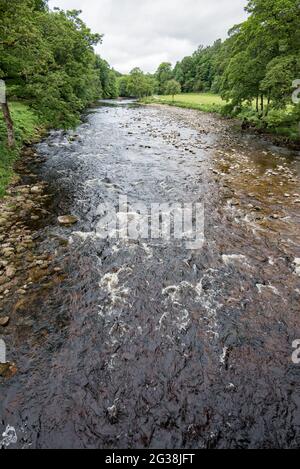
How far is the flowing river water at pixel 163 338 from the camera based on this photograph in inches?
202

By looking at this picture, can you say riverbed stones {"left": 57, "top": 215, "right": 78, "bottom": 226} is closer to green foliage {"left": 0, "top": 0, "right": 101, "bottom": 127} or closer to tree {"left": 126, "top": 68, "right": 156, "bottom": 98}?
→ green foliage {"left": 0, "top": 0, "right": 101, "bottom": 127}

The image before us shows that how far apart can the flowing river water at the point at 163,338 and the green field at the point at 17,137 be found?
3917 millimetres

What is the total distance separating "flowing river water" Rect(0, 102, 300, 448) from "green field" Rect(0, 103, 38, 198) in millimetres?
3917

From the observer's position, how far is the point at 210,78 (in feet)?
324

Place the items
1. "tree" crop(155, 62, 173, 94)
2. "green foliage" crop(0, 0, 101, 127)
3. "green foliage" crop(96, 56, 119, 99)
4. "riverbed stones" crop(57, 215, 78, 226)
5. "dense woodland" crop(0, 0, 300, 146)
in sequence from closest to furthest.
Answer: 1. "riverbed stones" crop(57, 215, 78, 226)
2. "green foliage" crop(0, 0, 101, 127)
3. "dense woodland" crop(0, 0, 300, 146)
4. "green foliage" crop(96, 56, 119, 99)
5. "tree" crop(155, 62, 173, 94)

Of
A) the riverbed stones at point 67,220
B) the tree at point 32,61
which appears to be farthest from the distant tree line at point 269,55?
the riverbed stones at point 67,220

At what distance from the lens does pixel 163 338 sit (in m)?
6.81

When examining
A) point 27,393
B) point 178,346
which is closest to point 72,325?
point 27,393

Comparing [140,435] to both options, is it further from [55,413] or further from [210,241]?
[210,241]

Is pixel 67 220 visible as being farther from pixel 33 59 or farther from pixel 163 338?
pixel 33 59

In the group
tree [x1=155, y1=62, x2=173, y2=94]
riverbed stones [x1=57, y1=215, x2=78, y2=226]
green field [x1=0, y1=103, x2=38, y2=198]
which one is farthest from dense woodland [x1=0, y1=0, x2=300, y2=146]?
tree [x1=155, y1=62, x2=173, y2=94]

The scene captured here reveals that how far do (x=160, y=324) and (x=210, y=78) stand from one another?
111658 millimetres

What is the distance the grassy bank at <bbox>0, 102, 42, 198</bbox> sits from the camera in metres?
15.3
